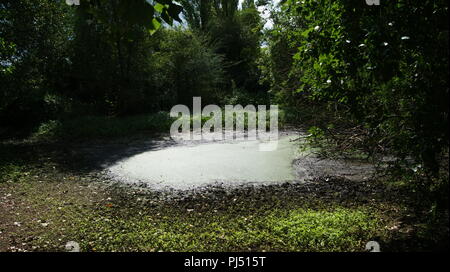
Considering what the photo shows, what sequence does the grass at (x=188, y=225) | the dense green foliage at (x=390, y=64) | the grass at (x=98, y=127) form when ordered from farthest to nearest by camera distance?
the grass at (x=98, y=127)
the grass at (x=188, y=225)
the dense green foliage at (x=390, y=64)

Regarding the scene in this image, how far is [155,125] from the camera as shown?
44.3ft

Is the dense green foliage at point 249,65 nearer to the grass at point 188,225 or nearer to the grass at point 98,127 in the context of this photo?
the grass at point 98,127

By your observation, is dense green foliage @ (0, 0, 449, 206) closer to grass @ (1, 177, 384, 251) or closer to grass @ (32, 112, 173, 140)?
grass @ (32, 112, 173, 140)

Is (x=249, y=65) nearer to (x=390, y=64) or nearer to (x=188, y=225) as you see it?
(x=188, y=225)

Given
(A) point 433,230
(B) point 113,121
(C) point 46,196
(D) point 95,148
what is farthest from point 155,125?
(A) point 433,230

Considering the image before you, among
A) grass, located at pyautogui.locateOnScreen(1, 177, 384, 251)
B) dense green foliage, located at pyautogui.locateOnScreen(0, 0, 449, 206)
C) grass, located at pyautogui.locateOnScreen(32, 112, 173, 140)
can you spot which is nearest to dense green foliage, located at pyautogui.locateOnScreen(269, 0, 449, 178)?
dense green foliage, located at pyautogui.locateOnScreen(0, 0, 449, 206)

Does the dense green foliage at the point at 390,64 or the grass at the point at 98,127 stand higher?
the dense green foliage at the point at 390,64

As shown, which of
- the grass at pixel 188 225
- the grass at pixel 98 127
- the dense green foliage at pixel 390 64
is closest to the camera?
the dense green foliage at pixel 390 64

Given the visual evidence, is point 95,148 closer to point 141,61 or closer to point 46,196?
point 46,196


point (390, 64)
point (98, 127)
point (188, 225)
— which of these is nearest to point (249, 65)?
point (98, 127)

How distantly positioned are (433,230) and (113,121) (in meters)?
12.5

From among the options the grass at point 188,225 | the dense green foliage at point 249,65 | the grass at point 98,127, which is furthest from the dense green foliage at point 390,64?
the grass at point 98,127

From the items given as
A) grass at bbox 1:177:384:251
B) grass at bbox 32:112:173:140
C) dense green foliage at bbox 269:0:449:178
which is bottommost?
grass at bbox 1:177:384:251
